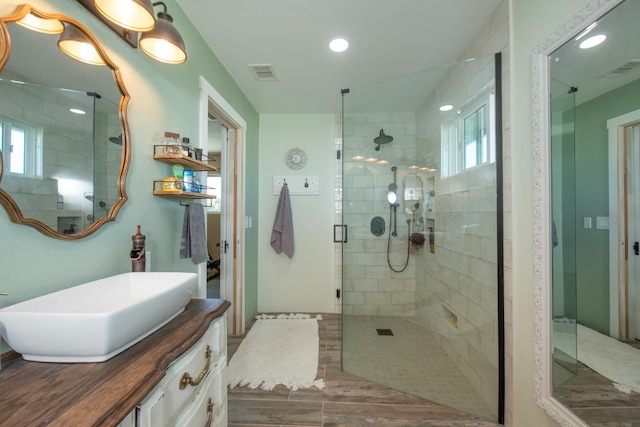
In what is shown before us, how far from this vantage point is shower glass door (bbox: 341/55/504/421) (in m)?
1.59

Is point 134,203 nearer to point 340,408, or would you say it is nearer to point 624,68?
point 340,408

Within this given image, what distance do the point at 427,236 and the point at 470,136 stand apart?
961 mm

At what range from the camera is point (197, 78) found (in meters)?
1.72

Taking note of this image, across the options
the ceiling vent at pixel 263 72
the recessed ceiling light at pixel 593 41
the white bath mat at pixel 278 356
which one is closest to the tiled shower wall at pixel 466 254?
the recessed ceiling light at pixel 593 41

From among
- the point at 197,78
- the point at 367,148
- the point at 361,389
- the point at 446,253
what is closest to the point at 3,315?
the point at 197,78

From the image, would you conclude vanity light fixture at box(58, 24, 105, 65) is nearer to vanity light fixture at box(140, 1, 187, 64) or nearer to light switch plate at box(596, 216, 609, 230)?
vanity light fixture at box(140, 1, 187, 64)

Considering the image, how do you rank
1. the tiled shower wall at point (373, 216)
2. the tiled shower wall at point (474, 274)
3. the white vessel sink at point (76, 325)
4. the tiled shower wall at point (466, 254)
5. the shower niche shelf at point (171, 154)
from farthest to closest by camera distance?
the tiled shower wall at point (373, 216), the tiled shower wall at point (466, 254), the tiled shower wall at point (474, 274), the shower niche shelf at point (171, 154), the white vessel sink at point (76, 325)

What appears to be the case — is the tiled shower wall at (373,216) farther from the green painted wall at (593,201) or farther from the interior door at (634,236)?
the interior door at (634,236)

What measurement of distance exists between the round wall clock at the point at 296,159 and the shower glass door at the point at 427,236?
0.66m

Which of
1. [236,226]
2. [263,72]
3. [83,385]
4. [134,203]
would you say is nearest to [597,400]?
[83,385]

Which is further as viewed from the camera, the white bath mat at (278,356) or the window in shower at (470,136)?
the white bath mat at (278,356)

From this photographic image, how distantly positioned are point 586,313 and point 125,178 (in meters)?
2.14

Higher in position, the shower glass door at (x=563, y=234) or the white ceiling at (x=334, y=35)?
the white ceiling at (x=334, y=35)

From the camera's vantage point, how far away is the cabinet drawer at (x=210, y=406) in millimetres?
809
